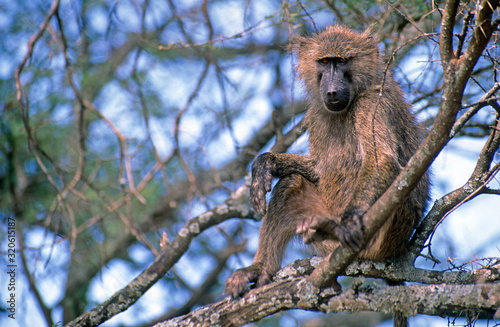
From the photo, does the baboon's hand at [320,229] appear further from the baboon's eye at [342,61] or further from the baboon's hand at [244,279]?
the baboon's eye at [342,61]

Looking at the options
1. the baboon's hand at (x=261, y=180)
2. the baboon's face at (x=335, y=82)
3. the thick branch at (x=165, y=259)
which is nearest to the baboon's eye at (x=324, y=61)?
the baboon's face at (x=335, y=82)

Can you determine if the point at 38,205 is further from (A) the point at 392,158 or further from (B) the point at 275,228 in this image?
(A) the point at 392,158

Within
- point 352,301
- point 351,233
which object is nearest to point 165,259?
point 352,301

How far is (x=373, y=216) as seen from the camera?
11.0 ft

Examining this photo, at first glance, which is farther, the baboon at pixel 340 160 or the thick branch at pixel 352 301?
the baboon at pixel 340 160

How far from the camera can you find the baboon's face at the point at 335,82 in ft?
15.8

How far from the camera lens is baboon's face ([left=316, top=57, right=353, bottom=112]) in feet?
15.8

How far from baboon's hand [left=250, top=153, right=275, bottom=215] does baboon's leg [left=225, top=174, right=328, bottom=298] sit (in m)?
0.14

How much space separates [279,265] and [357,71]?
6.44 feet

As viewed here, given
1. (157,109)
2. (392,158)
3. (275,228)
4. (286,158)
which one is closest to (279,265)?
(275,228)

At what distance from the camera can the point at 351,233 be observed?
3521mm

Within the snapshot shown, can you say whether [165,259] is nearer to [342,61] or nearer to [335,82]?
[335,82]

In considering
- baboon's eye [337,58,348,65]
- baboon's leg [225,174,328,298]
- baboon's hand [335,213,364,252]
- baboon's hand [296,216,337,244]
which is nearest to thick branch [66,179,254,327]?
baboon's leg [225,174,328,298]

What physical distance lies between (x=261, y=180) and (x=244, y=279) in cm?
90
